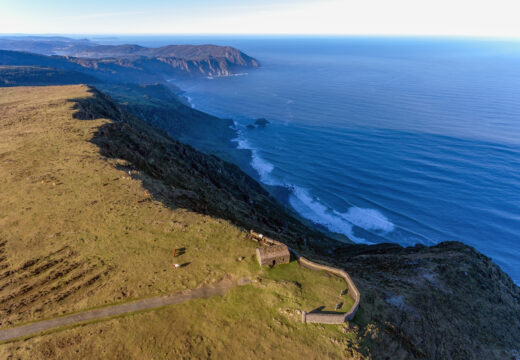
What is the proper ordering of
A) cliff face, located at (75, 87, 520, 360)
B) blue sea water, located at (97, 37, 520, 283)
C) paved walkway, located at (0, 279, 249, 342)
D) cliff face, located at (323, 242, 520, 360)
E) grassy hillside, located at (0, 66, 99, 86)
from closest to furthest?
paved walkway, located at (0, 279, 249, 342) < cliff face, located at (323, 242, 520, 360) < cliff face, located at (75, 87, 520, 360) < blue sea water, located at (97, 37, 520, 283) < grassy hillside, located at (0, 66, 99, 86)

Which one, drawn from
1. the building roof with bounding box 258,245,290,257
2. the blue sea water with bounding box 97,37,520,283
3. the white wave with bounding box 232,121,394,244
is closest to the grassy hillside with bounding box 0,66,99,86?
the blue sea water with bounding box 97,37,520,283

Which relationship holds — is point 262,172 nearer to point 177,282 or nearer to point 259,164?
point 259,164

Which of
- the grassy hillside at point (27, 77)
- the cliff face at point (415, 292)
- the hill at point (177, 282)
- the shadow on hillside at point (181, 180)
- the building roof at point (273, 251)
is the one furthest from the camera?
the grassy hillside at point (27, 77)

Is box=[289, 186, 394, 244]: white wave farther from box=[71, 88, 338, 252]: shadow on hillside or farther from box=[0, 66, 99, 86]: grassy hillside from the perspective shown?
box=[0, 66, 99, 86]: grassy hillside

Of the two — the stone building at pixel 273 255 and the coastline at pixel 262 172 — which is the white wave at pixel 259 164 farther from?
the stone building at pixel 273 255

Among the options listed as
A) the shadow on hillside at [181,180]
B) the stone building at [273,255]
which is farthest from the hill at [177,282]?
the stone building at [273,255]

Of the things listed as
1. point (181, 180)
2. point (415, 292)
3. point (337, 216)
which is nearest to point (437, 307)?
point (415, 292)
